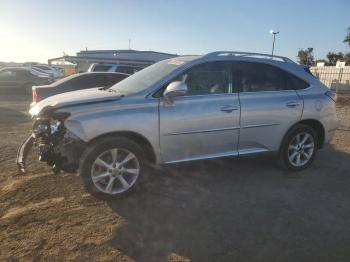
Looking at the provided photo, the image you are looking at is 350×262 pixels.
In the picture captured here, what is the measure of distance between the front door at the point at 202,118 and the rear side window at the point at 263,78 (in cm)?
20

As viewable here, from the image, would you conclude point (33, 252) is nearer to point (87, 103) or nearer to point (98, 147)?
point (98, 147)

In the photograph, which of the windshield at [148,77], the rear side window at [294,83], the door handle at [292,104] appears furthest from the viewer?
the rear side window at [294,83]

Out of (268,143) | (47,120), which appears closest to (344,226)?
(268,143)

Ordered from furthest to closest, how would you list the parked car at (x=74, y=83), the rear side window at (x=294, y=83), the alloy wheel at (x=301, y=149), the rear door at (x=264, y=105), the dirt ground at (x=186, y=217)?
the parked car at (x=74, y=83) < the alloy wheel at (x=301, y=149) < the rear side window at (x=294, y=83) < the rear door at (x=264, y=105) < the dirt ground at (x=186, y=217)

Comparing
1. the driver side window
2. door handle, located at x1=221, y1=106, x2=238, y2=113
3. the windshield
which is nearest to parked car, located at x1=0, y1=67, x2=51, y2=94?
the windshield

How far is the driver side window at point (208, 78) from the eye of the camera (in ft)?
14.9

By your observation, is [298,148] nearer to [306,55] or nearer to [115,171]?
[115,171]

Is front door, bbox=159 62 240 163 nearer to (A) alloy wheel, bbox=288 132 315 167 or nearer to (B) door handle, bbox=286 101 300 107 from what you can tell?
(B) door handle, bbox=286 101 300 107

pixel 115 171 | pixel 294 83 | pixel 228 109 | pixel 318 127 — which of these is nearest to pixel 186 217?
pixel 115 171

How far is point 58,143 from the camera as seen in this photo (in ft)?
13.2

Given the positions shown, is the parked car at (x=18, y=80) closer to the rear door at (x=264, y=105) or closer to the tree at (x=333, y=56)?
the rear door at (x=264, y=105)

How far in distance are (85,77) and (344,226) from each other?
8.09m

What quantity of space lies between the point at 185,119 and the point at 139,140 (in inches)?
25.3

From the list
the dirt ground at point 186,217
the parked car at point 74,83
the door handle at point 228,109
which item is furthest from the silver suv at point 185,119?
the parked car at point 74,83
